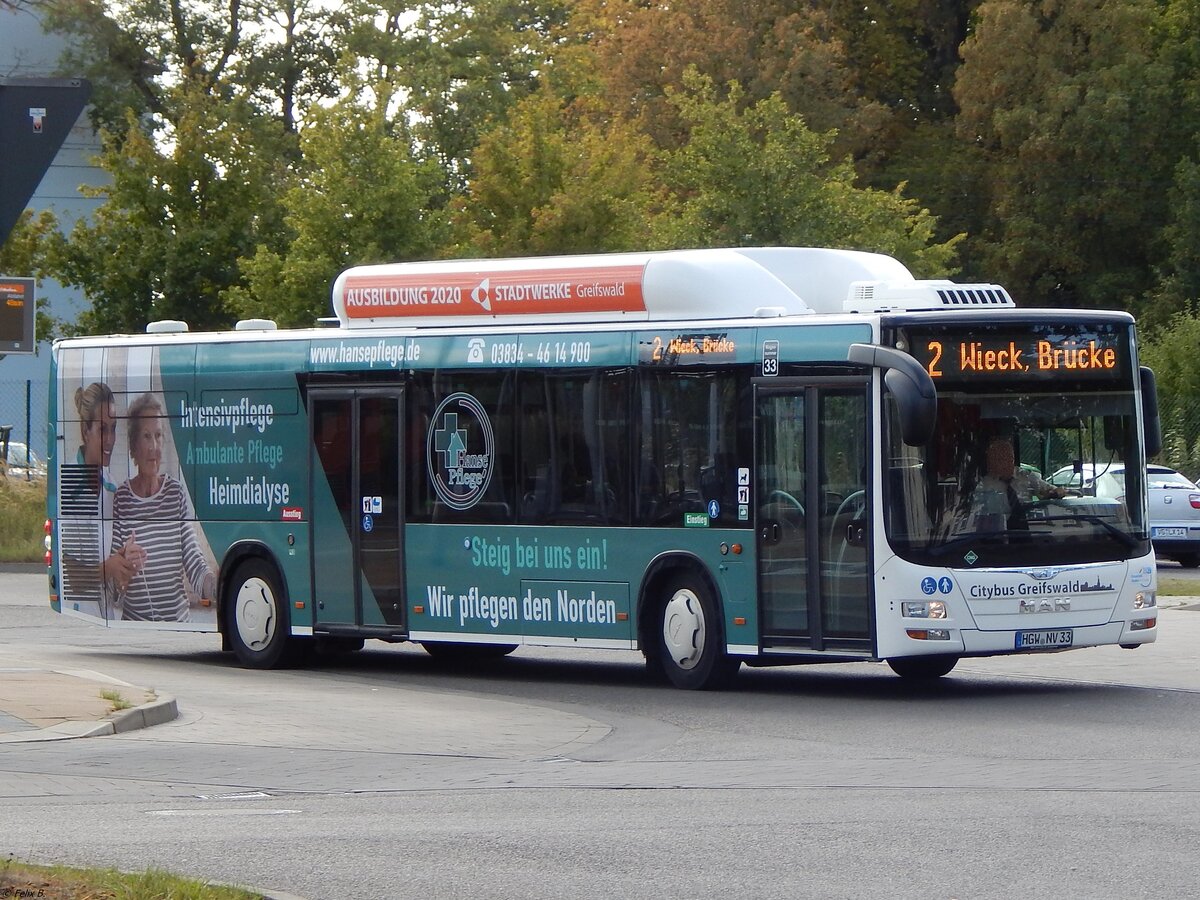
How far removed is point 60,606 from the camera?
764 inches

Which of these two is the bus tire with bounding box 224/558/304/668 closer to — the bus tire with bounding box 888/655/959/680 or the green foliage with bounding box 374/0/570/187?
the bus tire with bounding box 888/655/959/680

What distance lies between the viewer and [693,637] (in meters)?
15.5

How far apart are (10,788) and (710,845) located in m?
3.91

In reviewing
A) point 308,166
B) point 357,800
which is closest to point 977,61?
point 308,166

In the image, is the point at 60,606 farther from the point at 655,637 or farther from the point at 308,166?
the point at 308,166

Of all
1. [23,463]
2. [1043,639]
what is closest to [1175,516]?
[1043,639]

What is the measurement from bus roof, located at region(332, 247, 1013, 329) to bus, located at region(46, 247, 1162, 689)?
24 mm

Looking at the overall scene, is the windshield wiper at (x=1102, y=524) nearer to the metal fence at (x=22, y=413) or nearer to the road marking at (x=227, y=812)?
the road marking at (x=227, y=812)

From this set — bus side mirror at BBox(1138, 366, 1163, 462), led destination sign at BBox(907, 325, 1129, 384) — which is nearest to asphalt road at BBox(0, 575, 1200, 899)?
bus side mirror at BBox(1138, 366, 1163, 462)

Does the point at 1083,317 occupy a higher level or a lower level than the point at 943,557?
higher

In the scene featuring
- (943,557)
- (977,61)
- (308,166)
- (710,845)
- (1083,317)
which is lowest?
(710,845)

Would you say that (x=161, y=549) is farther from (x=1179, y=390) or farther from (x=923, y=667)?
(x=1179, y=390)

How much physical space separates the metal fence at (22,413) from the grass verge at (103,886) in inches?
1157

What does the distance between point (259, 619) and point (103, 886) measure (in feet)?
36.3
